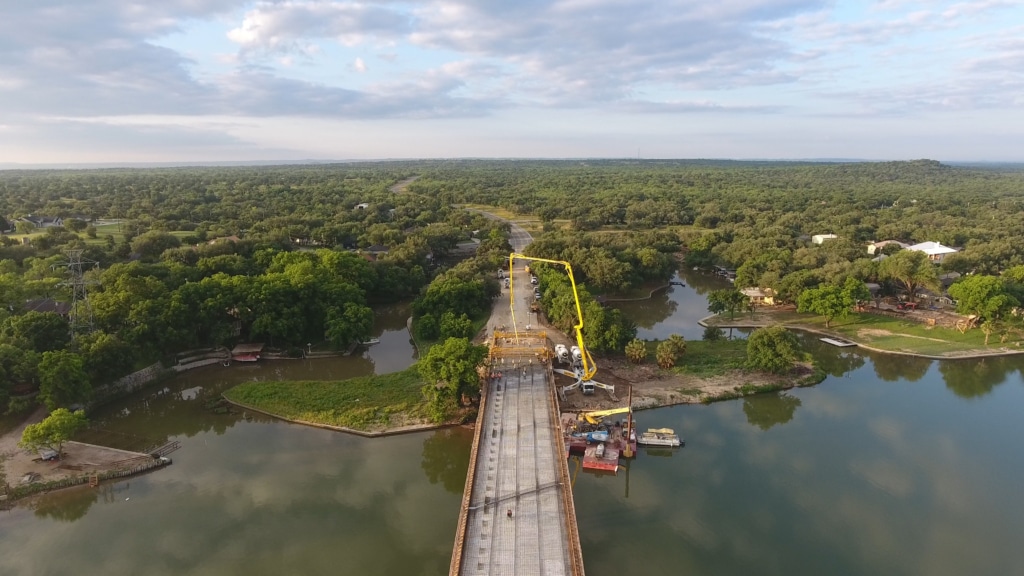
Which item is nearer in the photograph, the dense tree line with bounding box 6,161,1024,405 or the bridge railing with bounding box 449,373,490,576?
the bridge railing with bounding box 449,373,490,576

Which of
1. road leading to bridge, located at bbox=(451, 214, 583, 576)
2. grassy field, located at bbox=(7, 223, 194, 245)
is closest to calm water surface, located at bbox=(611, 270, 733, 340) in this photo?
road leading to bridge, located at bbox=(451, 214, 583, 576)

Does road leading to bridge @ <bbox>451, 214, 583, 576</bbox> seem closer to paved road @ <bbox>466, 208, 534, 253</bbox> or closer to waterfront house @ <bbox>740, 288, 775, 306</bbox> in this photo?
waterfront house @ <bbox>740, 288, 775, 306</bbox>

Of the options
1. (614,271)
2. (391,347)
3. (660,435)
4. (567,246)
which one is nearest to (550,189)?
(567,246)

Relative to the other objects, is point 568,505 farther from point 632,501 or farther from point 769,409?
point 769,409

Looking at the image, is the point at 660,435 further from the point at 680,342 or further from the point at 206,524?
the point at 206,524

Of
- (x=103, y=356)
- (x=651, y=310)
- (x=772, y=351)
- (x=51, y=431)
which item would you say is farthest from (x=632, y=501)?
(x=651, y=310)

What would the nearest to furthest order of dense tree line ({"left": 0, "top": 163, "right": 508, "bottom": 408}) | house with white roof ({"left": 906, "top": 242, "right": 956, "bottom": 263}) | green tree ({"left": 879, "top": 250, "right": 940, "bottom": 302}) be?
dense tree line ({"left": 0, "top": 163, "right": 508, "bottom": 408}) < green tree ({"left": 879, "top": 250, "right": 940, "bottom": 302}) < house with white roof ({"left": 906, "top": 242, "right": 956, "bottom": 263})

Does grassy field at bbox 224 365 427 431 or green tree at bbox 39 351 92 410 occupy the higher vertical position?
green tree at bbox 39 351 92 410
